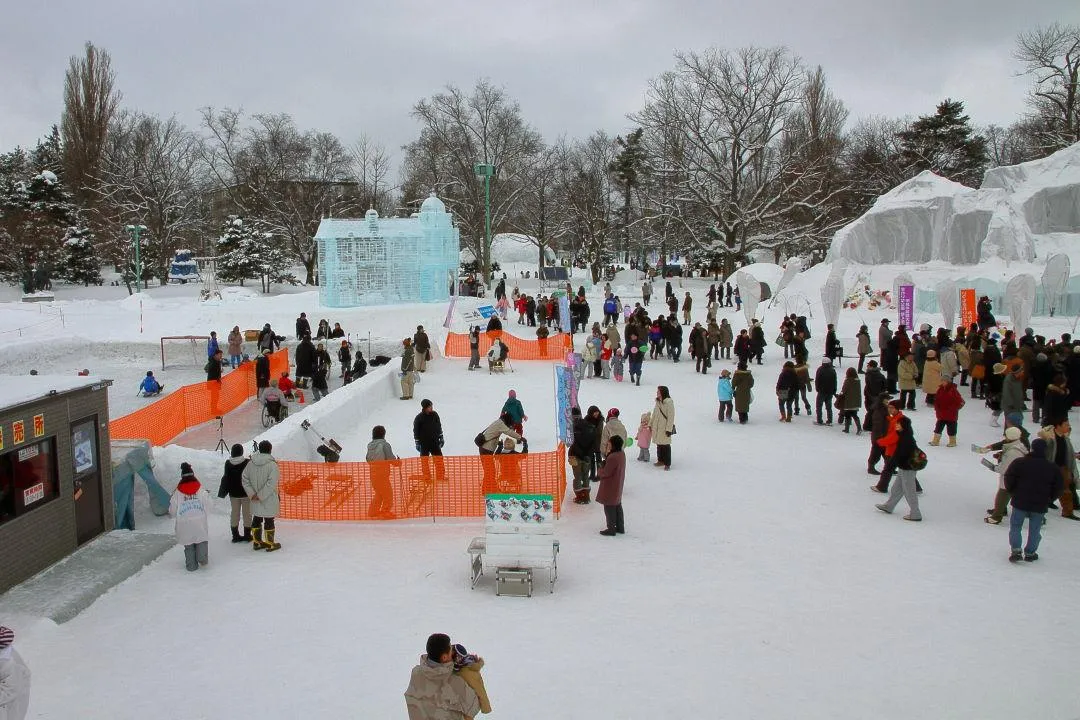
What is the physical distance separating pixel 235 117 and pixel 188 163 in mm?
4736

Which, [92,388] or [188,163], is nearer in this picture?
[92,388]

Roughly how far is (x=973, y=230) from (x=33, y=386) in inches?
1162

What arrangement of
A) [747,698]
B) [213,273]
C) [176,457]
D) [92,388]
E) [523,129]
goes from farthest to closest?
[213,273], [523,129], [176,457], [92,388], [747,698]

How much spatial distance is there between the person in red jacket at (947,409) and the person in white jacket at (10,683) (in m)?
12.3

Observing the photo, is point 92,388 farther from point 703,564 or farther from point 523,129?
point 523,129

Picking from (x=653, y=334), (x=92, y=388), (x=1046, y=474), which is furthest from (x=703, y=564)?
(x=653, y=334)

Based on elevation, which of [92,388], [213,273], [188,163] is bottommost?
[92,388]

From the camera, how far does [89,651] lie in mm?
6504

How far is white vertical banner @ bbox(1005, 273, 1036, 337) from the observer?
792 inches

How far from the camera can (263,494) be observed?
869 cm

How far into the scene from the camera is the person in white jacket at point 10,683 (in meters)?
4.35

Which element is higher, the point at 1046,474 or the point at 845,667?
the point at 1046,474

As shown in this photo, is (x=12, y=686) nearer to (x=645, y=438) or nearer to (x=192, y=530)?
(x=192, y=530)

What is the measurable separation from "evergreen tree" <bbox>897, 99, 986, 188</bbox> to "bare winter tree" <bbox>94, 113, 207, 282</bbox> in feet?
150
